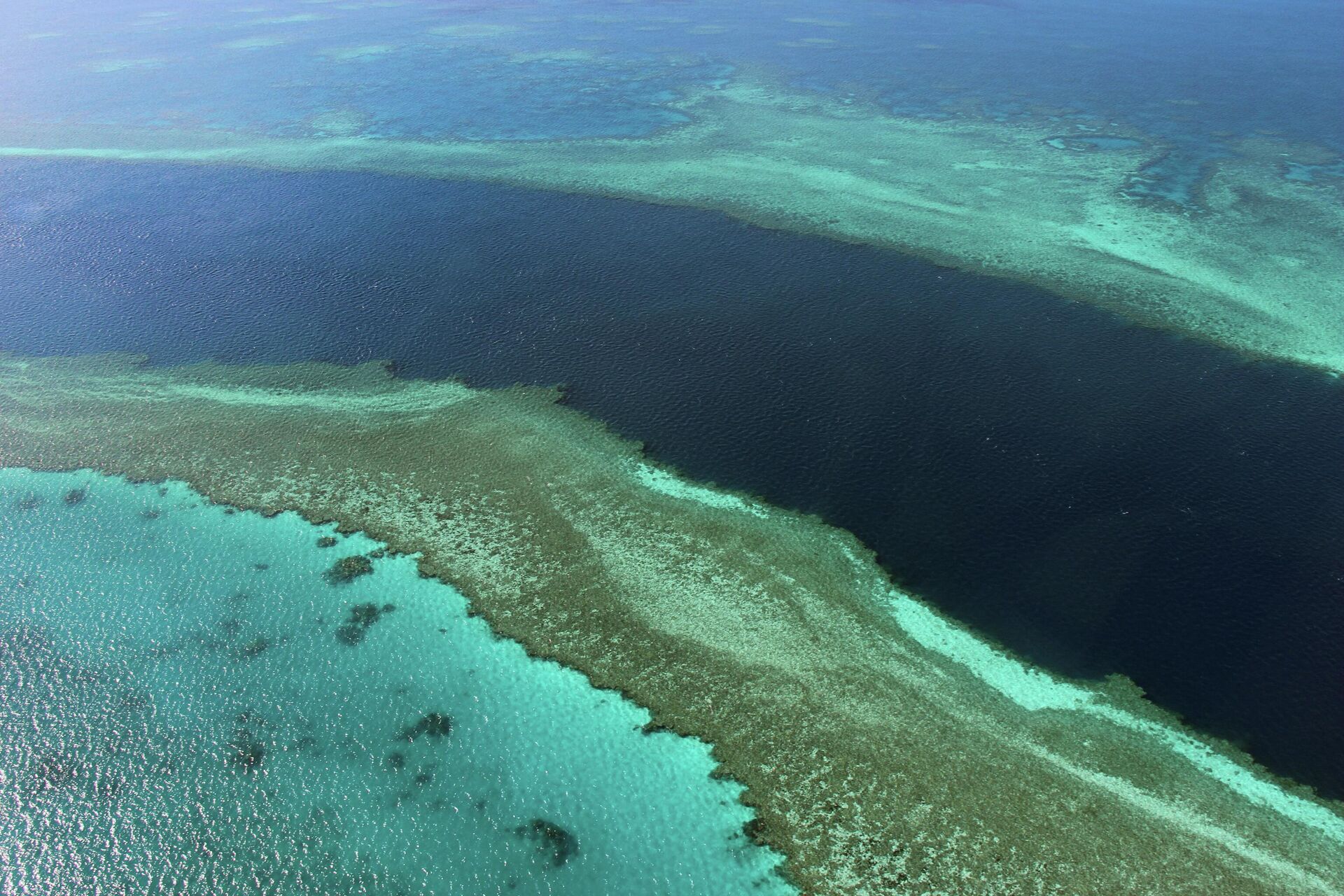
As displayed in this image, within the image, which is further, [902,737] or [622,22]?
[622,22]

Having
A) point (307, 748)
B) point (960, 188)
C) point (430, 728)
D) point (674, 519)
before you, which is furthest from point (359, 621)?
point (960, 188)

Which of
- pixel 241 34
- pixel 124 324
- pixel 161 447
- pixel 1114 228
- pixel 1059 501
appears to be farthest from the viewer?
pixel 241 34

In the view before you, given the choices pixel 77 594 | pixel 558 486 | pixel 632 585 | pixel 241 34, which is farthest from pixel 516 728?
pixel 241 34

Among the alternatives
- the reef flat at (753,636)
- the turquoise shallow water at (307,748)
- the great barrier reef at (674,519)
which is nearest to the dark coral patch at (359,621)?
the turquoise shallow water at (307,748)

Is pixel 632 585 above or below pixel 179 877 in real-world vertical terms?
above

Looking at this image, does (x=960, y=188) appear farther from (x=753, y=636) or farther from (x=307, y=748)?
(x=307, y=748)

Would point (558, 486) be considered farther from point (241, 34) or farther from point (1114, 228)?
point (241, 34)

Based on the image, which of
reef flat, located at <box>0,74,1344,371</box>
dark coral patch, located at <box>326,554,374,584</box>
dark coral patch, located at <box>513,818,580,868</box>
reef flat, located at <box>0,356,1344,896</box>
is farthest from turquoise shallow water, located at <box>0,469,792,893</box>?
reef flat, located at <box>0,74,1344,371</box>
